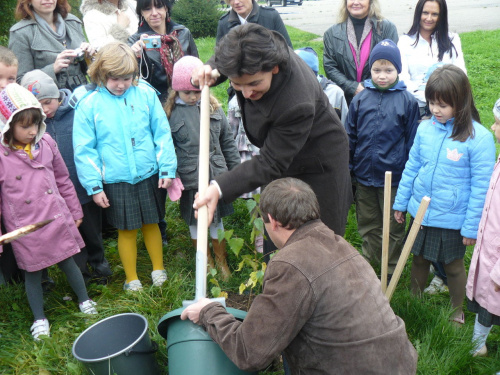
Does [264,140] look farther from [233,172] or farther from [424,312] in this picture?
[424,312]

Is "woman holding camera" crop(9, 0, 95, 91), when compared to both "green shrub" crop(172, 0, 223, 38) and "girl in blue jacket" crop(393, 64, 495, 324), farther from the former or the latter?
"green shrub" crop(172, 0, 223, 38)

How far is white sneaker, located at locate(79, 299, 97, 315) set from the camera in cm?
373

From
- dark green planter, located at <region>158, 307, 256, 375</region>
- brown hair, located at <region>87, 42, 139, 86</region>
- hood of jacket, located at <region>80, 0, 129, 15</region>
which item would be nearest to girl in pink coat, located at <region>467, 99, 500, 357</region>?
dark green planter, located at <region>158, 307, 256, 375</region>

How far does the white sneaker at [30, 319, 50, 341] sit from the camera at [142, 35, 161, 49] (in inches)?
88.5

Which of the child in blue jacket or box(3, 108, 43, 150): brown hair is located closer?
box(3, 108, 43, 150): brown hair

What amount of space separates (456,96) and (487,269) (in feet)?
3.58

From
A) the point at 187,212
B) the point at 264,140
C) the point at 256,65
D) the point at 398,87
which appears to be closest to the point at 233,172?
the point at 264,140

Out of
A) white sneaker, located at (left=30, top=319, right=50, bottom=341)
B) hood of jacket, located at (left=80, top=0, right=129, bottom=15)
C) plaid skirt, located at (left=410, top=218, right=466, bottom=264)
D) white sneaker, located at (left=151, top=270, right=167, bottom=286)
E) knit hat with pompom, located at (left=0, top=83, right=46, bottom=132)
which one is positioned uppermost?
hood of jacket, located at (left=80, top=0, right=129, bottom=15)

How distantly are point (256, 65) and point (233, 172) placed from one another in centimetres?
58

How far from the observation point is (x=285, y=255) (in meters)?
2.22

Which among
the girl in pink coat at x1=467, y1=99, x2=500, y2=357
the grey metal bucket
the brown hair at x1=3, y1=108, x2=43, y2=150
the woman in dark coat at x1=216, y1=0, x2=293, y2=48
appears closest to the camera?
the grey metal bucket

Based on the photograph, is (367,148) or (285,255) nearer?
(285,255)

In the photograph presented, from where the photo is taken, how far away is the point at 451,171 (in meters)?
3.56

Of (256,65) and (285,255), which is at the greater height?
(256,65)
